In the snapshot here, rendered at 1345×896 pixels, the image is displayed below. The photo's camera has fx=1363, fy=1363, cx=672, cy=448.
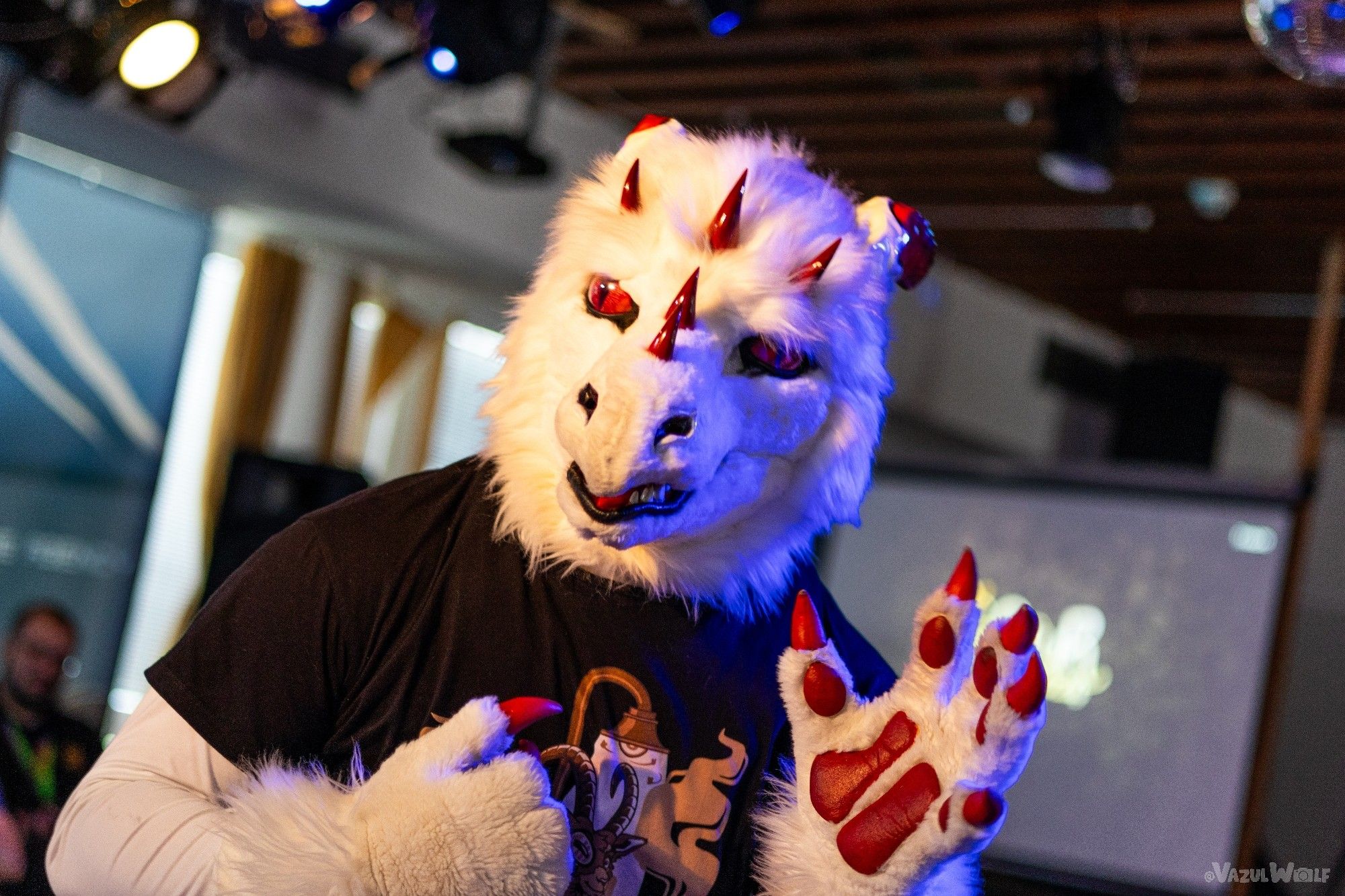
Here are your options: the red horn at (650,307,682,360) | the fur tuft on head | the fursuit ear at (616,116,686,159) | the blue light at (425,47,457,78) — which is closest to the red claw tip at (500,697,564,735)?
the fur tuft on head

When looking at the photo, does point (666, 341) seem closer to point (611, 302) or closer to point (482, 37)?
point (611, 302)

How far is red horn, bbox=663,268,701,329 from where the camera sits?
1.11 m

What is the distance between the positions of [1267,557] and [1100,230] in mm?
1759

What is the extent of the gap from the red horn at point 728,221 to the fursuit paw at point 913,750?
328 millimetres

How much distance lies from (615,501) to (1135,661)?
4017 mm

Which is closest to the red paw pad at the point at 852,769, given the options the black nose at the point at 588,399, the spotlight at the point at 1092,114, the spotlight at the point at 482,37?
the black nose at the point at 588,399

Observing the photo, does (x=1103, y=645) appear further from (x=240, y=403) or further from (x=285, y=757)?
(x=285, y=757)

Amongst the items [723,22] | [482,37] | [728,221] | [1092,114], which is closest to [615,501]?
[728,221]

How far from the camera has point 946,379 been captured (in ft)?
23.1

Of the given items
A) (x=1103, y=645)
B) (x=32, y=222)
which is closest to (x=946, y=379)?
(x=1103, y=645)

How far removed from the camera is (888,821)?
3.28 feet

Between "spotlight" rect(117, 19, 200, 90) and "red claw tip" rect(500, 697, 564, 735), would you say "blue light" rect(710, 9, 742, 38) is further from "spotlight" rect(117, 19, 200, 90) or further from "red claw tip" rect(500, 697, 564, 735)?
"red claw tip" rect(500, 697, 564, 735)

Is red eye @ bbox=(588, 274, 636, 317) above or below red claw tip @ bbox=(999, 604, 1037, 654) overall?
above

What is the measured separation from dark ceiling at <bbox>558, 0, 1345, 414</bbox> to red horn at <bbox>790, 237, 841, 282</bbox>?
2874 mm
